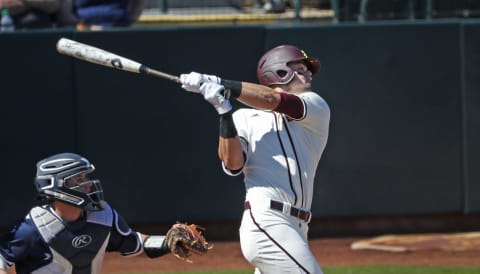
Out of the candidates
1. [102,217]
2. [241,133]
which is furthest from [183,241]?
[241,133]

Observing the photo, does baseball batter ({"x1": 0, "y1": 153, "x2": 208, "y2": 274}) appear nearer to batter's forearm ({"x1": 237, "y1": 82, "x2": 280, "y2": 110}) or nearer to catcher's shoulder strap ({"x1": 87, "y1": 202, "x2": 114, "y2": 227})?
catcher's shoulder strap ({"x1": 87, "y1": 202, "x2": 114, "y2": 227})

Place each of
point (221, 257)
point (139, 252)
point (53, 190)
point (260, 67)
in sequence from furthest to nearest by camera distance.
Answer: point (221, 257)
point (260, 67)
point (139, 252)
point (53, 190)

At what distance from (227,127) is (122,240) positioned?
2.58 ft

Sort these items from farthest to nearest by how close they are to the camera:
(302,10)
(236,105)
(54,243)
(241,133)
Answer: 1. (302,10)
2. (236,105)
3. (241,133)
4. (54,243)

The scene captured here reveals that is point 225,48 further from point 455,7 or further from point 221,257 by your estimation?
point 455,7

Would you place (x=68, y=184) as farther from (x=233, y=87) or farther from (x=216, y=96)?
(x=233, y=87)

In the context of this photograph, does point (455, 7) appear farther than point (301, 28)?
Yes

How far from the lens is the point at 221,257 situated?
9.20 m

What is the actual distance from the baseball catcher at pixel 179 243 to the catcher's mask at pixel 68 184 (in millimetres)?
364

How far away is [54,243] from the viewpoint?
4.72 meters

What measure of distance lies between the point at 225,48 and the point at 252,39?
27 centimetres

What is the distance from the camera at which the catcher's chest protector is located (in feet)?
15.5

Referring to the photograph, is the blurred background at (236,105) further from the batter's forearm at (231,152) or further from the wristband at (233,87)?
the batter's forearm at (231,152)

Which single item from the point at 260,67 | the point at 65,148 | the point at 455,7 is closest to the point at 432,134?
the point at 455,7
